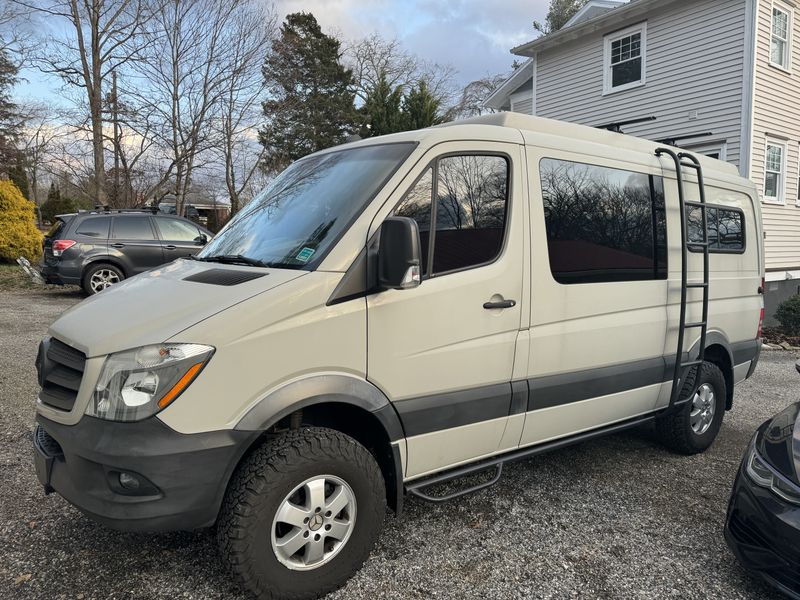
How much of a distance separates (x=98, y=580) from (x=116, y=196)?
18.0 meters

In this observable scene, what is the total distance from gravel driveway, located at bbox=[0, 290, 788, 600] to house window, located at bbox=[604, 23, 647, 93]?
41.2 feet

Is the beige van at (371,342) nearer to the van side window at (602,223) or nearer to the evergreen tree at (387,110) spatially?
the van side window at (602,223)

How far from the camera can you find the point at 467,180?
9.95 ft

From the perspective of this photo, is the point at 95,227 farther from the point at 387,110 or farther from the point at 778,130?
the point at 387,110

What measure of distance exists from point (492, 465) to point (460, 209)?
1.41m

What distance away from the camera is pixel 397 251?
2.47 metres

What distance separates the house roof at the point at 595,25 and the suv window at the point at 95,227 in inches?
477

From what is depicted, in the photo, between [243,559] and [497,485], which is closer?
[243,559]

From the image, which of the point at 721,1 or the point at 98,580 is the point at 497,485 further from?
the point at 721,1

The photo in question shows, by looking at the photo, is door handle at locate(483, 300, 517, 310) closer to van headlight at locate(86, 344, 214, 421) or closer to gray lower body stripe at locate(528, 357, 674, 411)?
gray lower body stripe at locate(528, 357, 674, 411)

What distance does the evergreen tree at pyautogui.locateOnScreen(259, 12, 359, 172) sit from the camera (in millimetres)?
23812

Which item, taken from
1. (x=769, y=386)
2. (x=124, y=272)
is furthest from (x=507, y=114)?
(x=124, y=272)

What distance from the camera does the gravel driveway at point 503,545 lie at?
2.69 meters

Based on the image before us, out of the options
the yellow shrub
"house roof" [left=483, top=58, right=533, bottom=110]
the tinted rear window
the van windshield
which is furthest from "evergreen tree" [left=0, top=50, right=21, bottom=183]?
the van windshield
